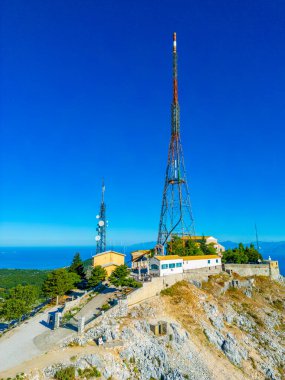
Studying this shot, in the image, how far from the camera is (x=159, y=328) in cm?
3400

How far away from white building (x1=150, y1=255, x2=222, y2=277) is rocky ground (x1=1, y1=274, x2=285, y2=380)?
9.96 ft

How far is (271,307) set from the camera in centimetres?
4784

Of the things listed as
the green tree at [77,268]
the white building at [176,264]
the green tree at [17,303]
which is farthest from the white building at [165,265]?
the green tree at [17,303]

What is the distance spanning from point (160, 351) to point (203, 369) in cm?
506

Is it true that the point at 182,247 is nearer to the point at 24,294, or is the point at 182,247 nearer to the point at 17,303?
the point at 24,294

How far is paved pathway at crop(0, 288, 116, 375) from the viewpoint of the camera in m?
26.3

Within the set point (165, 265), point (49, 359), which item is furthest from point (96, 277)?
point (49, 359)

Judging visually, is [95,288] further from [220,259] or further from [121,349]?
[220,259]

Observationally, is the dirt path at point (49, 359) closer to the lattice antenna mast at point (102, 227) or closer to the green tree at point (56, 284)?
the green tree at point (56, 284)

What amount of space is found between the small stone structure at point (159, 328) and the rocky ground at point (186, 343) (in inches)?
16.0

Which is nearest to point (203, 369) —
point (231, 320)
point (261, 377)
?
point (261, 377)

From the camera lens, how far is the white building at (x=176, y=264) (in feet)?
147

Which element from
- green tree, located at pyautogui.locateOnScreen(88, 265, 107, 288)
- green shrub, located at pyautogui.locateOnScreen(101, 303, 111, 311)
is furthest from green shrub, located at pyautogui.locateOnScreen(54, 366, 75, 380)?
green tree, located at pyautogui.locateOnScreen(88, 265, 107, 288)

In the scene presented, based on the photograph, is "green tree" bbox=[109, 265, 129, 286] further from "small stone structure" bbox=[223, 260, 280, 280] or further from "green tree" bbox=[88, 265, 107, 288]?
"small stone structure" bbox=[223, 260, 280, 280]
